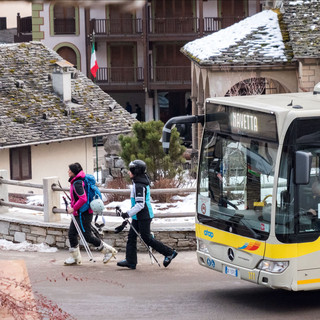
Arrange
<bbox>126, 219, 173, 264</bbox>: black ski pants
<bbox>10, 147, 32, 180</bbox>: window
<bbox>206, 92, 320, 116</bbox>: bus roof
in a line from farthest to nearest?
1. <bbox>10, 147, 32, 180</bbox>: window
2. <bbox>126, 219, 173, 264</bbox>: black ski pants
3. <bbox>206, 92, 320, 116</bbox>: bus roof

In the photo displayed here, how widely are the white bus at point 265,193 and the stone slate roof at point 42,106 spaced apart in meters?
16.0

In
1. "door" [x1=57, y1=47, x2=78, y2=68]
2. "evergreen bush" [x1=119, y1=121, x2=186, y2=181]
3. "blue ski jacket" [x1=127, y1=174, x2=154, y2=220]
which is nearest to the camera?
"blue ski jacket" [x1=127, y1=174, x2=154, y2=220]

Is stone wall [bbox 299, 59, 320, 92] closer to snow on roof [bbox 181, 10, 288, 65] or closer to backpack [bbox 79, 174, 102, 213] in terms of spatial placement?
snow on roof [bbox 181, 10, 288, 65]

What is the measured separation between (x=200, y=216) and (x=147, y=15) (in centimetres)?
3699

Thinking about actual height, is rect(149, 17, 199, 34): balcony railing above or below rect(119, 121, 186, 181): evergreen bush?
above

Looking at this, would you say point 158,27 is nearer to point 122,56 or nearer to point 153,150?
point 122,56

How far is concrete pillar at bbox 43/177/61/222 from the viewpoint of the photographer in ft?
53.5

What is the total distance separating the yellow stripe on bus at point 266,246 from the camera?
37.4 ft

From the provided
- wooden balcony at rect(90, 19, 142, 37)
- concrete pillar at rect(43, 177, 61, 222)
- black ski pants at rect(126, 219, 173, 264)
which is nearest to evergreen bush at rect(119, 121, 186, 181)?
concrete pillar at rect(43, 177, 61, 222)

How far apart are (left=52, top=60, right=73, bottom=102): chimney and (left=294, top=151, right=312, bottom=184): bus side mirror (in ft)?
67.5

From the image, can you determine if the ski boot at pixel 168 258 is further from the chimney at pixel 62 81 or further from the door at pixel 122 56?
the door at pixel 122 56

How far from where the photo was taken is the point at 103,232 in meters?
15.9

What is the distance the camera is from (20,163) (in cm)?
2912

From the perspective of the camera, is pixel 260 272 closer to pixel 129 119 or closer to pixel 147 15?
pixel 129 119
